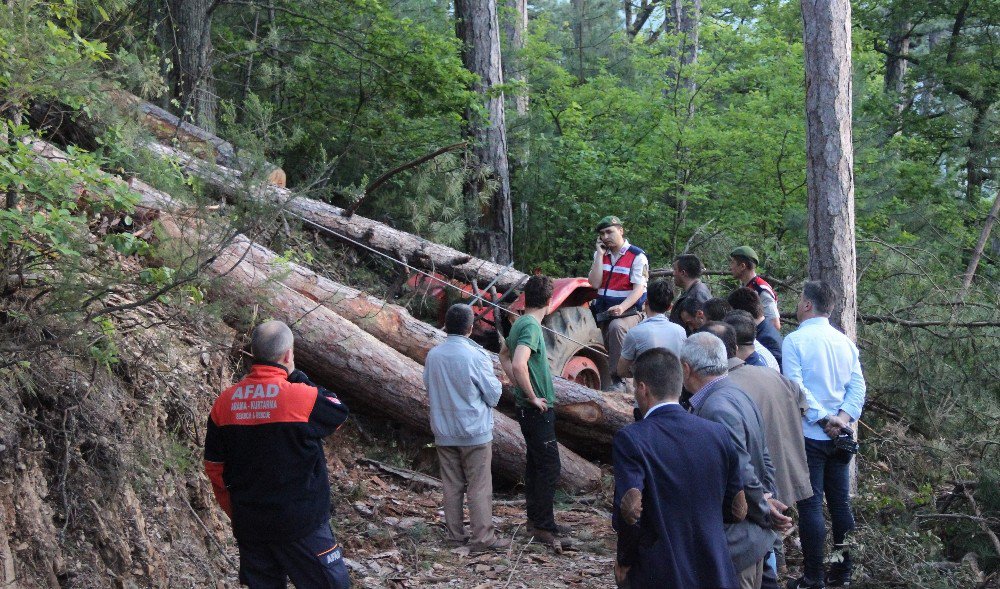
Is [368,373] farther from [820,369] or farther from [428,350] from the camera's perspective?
[820,369]

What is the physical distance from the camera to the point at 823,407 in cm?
545

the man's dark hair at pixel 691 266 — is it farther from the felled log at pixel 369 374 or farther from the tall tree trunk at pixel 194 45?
the tall tree trunk at pixel 194 45

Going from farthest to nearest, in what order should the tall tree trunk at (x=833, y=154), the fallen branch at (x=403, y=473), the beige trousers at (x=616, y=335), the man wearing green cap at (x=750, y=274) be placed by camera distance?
the fallen branch at (x=403, y=473) < the beige trousers at (x=616, y=335) < the tall tree trunk at (x=833, y=154) < the man wearing green cap at (x=750, y=274)

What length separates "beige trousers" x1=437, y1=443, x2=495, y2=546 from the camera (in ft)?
20.2

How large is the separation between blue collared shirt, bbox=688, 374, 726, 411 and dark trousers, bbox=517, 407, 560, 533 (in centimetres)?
248

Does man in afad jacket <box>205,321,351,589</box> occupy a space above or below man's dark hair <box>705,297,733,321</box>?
below

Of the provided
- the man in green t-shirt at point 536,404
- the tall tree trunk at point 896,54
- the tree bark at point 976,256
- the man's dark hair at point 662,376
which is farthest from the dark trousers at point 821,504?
the tall tree trunk at point 896,54

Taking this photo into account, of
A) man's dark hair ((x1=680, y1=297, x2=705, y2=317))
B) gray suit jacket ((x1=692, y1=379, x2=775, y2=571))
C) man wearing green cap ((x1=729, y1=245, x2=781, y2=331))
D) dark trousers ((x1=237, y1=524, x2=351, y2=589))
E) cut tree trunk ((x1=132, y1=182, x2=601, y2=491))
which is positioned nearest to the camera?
gray suit jacket ((x1=692, y1=379, x2=775, y2=571))

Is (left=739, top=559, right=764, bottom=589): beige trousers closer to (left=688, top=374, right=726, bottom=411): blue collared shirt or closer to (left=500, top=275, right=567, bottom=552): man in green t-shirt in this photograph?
(left=688, top=374, right=726, bottom=411): blue collared shirt

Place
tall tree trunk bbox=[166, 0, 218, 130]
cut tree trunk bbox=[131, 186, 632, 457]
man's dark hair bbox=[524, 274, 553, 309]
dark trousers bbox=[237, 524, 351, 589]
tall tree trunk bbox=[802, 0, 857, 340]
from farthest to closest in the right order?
tall tree trunk bbox=[166, 0, 218, 130] → cut tree trunk bbox=[131, 186, 632, 457] → tall tree trunk bbox=[802, 0, 857, 340] → man's dark hair bbox=[524, 274, 553, 309] → dark trousers bbox=[237, 524, 351, 589]

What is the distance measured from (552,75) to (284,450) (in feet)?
46.8

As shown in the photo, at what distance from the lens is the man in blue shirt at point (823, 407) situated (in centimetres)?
535

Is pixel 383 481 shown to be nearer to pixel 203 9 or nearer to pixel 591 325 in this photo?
pixel 591 325

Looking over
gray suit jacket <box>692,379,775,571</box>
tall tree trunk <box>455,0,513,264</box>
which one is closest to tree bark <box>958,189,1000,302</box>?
gray suit jacket <box>692,379,775,571</box>
